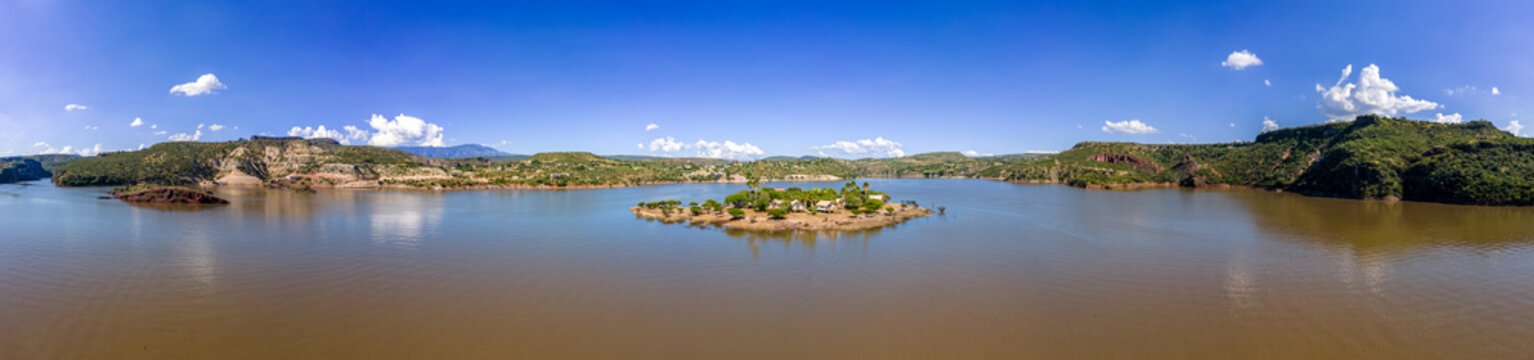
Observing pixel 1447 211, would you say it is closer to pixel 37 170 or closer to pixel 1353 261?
pixel 1353 261

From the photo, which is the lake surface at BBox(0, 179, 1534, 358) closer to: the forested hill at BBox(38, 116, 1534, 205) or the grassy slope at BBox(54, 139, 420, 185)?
the forested hill at BBox(38, 116, 1534, 205)

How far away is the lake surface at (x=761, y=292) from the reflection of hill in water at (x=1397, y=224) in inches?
21.2

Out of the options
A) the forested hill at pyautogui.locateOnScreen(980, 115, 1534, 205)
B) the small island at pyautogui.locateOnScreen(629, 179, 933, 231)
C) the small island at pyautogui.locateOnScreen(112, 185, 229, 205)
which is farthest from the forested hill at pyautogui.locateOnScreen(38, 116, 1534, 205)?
the small island at pyautogui.locateOnScreen(629, 179, 933, 231)

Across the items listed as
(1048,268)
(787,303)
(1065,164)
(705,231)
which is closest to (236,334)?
(787,303)

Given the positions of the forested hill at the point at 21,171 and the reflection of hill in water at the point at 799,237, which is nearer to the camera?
the reflection of hill in water at the point at 799,237

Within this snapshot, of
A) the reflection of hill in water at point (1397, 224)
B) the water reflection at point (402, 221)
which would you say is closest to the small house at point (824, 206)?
the water reflection at point (402, 221)

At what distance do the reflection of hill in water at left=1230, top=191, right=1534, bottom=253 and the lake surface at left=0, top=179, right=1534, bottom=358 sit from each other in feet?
1.76

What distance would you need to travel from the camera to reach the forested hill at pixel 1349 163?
195 feet

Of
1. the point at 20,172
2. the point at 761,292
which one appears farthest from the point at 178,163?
the point at 761,292

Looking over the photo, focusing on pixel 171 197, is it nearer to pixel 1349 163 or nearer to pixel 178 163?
pixel 178 163

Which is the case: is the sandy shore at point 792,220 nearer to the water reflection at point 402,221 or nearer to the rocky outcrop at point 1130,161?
the water reflection at point 402,221

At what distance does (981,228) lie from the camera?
4406 centimetres

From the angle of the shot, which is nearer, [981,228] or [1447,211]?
[981,228]

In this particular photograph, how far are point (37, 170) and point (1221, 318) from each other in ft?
742
